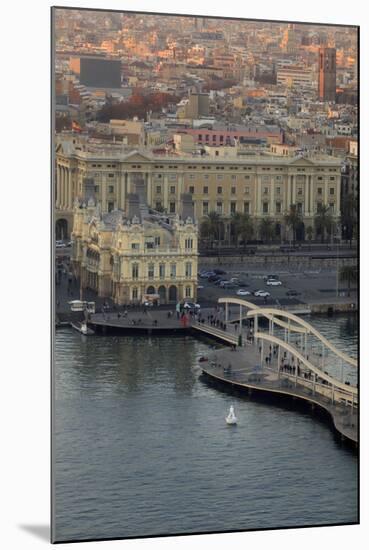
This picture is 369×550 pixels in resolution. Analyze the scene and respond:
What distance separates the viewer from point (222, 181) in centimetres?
2177

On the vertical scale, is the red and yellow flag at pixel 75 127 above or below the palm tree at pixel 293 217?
above

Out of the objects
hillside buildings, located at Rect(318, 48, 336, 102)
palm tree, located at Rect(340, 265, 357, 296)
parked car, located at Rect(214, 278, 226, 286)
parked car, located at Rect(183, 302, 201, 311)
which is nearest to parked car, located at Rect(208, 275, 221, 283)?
parked car, located at Rect(214, 278, 226, 286)

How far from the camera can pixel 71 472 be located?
20.5 meters

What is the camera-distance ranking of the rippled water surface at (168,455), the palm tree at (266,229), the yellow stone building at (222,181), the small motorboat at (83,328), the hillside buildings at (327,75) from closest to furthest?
the rippled water surface at (168,455), the small motorboat at (83,328), the yellow stone building at (222,181), the hillside buildings at (327,75), the palm tree at (266,229)

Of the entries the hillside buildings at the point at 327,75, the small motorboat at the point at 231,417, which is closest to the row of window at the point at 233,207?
the hillside buildings at the point at 327,75

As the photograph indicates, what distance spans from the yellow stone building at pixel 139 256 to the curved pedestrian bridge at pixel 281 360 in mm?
450

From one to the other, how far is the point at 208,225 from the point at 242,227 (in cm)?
31

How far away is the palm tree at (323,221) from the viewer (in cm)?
2188

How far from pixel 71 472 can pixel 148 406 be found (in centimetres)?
102

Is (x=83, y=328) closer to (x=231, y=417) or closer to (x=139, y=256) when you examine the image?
(x=139, y=256)

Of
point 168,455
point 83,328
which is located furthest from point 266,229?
point 168,455

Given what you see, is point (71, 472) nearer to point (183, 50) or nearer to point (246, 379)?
point (246, 379)

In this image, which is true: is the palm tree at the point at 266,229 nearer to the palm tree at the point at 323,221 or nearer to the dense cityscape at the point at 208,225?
the dense cityscape at the point at 208,225

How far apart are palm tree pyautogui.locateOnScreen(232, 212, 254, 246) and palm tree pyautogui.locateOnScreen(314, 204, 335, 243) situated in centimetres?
57
